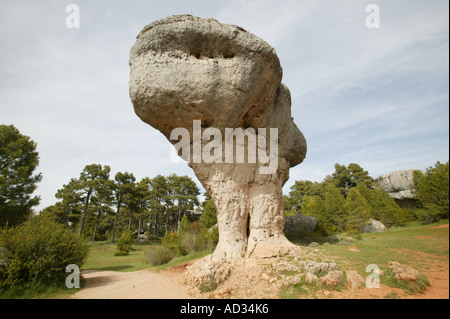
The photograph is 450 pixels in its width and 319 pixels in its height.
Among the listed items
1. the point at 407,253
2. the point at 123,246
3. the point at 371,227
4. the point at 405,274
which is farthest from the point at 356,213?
the point at 123,246

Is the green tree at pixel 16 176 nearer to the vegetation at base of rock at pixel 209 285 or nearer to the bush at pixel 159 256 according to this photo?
the bush at pixel 159 256

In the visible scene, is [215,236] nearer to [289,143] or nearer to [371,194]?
[289,143]

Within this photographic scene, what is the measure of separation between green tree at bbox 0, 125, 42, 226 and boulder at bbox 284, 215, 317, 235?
58.7 feet

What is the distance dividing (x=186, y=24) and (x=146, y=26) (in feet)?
5.31

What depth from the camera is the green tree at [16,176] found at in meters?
14.5

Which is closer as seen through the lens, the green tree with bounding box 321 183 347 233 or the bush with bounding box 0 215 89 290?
the bush with bounding box 0 215 89 290

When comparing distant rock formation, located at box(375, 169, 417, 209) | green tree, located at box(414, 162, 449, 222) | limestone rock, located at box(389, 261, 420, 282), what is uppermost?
distant rock formation, located at box(375, 169, 417, 209)

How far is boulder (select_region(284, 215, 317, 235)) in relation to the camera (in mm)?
15984

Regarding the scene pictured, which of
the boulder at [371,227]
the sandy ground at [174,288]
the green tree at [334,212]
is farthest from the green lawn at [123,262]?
the boulder at [371,227]

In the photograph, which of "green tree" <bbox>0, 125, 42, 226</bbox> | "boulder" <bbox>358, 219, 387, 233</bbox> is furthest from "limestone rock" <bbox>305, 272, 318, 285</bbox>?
"boulder" <bbox>358, 219, 387, 233</bbox>

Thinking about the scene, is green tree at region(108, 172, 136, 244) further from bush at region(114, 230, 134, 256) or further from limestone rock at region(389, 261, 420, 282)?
limestone rock at region(389, 261, 420, 282)

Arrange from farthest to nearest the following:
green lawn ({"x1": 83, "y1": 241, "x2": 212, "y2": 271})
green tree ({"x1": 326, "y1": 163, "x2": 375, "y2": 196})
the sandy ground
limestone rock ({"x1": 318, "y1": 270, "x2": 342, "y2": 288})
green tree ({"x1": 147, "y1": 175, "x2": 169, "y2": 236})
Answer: green tree ({"x1": 326, "y1": 163, "x2": 375, "y2": 196}) → green tree ({"x1": 147, "y1": 175, "x2": 169, "y2": 236}) → green lawn ({"x1": 83, "y1": 241, "x2": 212, "y2": 271}) → limestone rock ({"x1": 318, "y1": 270, "x2": 342, "y2": 288}) → the sandy ground

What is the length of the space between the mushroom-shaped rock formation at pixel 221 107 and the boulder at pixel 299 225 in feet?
23.8

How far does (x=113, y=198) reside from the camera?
101 ft
